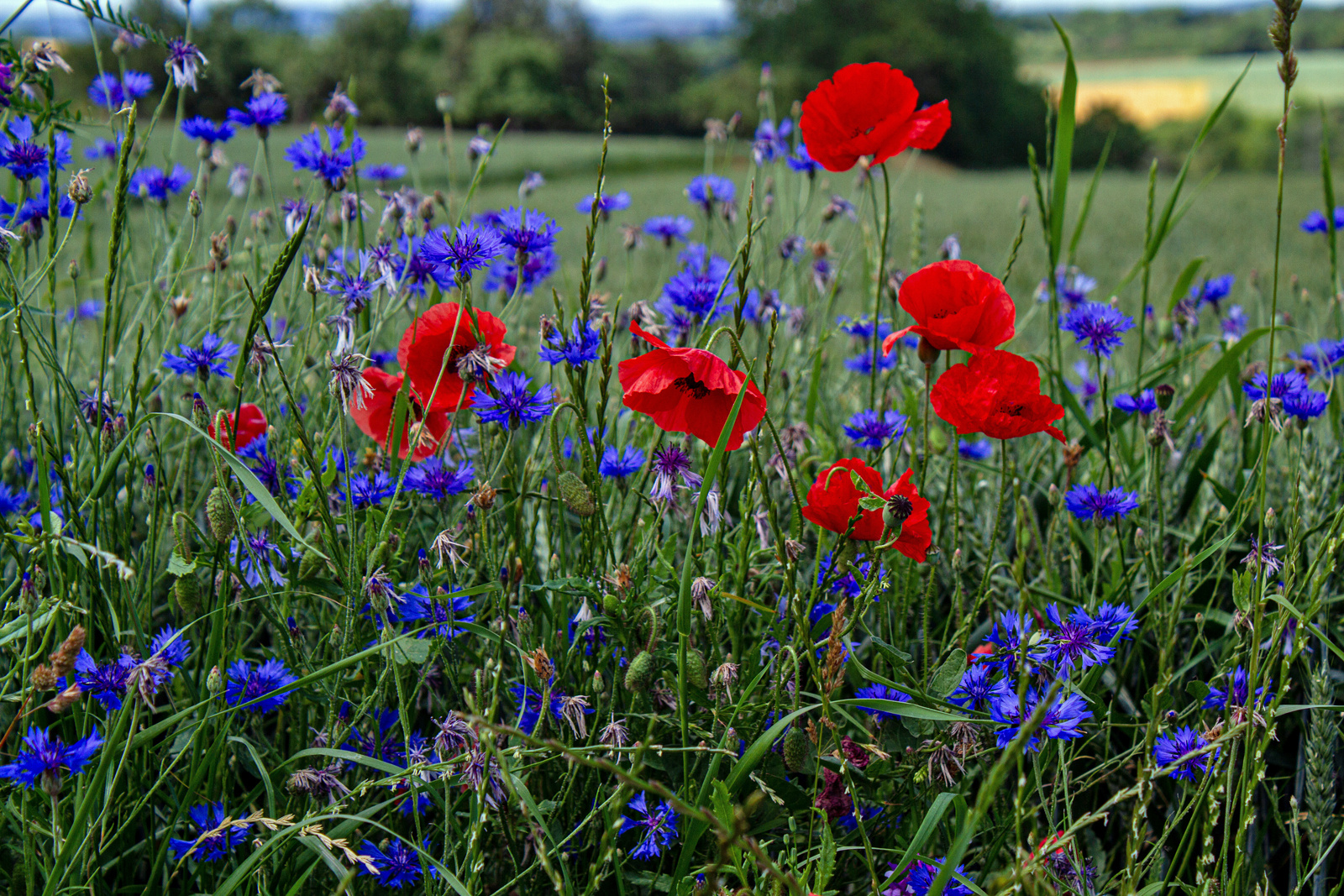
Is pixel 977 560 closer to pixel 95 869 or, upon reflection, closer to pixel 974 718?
pixel 974 718

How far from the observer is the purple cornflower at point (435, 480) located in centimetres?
96

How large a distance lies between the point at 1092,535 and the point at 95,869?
1.26 metres

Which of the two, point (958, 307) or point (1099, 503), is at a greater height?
point (958, 307)

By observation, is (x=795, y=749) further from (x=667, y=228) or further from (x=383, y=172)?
(x=383, y=172)

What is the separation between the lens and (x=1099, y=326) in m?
1.14

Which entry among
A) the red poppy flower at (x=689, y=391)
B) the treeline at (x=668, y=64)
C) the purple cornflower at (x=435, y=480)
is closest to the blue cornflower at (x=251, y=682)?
the purple cornflower at (x=435, y=480)

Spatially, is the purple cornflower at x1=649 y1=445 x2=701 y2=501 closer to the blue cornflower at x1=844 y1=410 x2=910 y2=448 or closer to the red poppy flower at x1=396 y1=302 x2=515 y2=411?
the red poppy flower at x1=396 y1=302 x2=515 y2=411

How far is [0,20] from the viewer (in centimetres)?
104

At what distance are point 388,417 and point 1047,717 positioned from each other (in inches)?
27.6

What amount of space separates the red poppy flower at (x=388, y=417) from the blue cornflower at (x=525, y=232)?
185 millimetres

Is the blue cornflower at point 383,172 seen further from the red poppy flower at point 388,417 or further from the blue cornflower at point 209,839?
the blue cornflower at point 209,839

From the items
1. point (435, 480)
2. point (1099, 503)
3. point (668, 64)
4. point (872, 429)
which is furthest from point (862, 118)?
point (668, 64)

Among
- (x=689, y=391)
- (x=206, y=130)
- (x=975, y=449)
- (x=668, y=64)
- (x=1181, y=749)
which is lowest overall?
(x=1181, y=749)

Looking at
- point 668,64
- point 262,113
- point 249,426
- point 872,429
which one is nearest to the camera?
point 249,426
